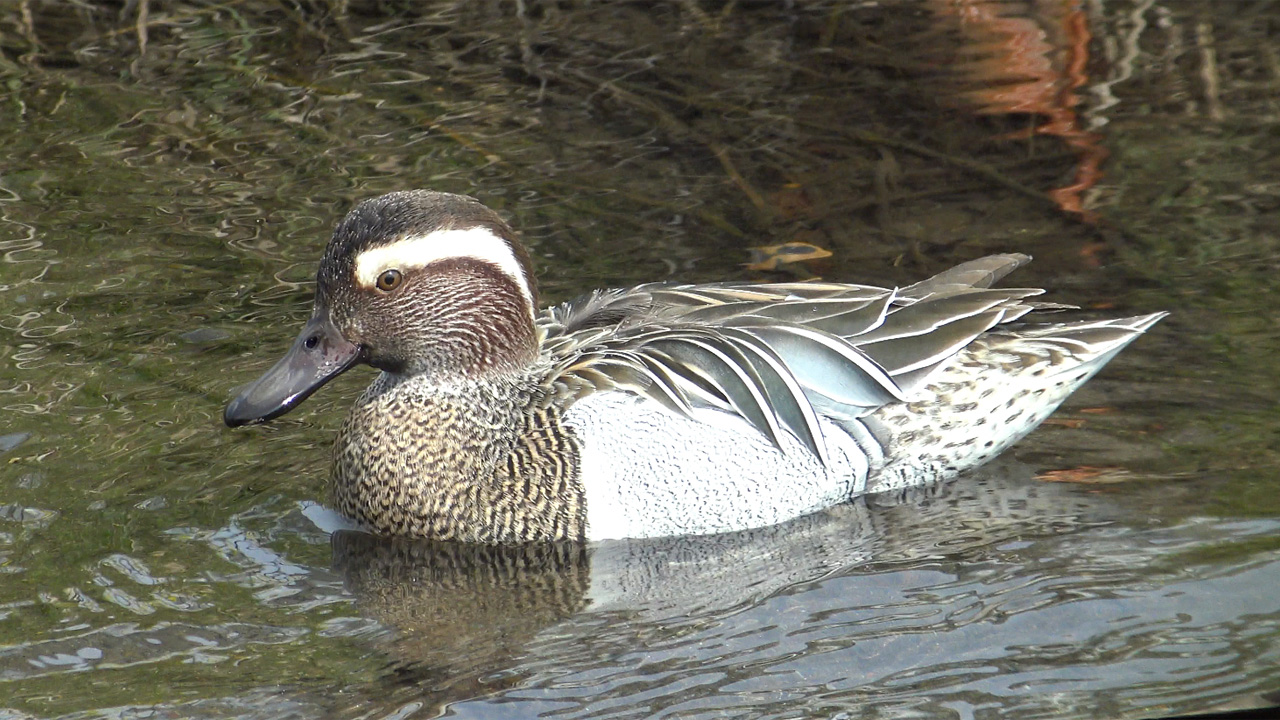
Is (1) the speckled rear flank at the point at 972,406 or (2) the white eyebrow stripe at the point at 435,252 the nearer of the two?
(2) the white eyebrow stripe at the point at 435,252

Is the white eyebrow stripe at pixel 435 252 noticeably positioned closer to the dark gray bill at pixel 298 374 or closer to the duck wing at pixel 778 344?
the dark gray bill at pixel 298 374

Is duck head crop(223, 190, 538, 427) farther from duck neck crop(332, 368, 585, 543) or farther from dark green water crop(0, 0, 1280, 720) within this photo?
dark green water crop(0, 0, 1280, 720)

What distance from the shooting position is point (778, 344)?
6.12m

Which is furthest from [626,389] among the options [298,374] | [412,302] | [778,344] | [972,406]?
[972,406]

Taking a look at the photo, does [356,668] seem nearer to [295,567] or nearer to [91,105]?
[295,567]

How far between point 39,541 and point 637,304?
2.35 meters

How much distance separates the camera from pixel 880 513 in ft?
20.2

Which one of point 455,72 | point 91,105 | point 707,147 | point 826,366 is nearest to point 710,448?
point 826,366

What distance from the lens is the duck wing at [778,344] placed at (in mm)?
6027

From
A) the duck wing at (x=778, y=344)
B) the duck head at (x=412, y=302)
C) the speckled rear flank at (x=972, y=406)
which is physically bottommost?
the speckled rear flank at (x=972, y=406)

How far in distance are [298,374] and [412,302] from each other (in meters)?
0.49

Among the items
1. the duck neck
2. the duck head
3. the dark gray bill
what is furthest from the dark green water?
the duck head

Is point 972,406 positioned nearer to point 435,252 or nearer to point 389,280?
point 435,252

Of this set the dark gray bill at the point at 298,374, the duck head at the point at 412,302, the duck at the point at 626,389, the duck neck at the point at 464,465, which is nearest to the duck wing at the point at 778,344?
the duck at the point at 626,389
